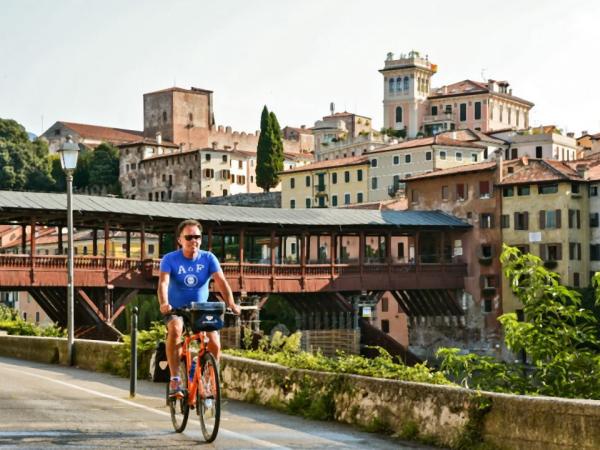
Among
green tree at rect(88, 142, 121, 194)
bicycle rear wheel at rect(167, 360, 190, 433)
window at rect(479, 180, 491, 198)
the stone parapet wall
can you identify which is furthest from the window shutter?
green tree at rect(88, 142, 121, 194)

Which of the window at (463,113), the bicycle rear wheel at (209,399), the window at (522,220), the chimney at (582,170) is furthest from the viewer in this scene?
the window at (463,113)

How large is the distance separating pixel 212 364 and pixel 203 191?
11556cm

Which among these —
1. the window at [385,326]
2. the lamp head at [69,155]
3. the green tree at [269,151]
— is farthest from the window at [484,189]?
the lamp head at [69,155]

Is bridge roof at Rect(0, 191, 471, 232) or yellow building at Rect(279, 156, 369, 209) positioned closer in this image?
bridge roof at Rect(0, 191, 471, 232)

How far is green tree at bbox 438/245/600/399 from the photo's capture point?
35.8ft

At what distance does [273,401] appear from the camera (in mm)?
11484

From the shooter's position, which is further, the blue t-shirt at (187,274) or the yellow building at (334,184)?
the yellow building at (334,184)

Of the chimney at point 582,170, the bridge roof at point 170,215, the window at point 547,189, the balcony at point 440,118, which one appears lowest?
the bridge roof at point 170,215

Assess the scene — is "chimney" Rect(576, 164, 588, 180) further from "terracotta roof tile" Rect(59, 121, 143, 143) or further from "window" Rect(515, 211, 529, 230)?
"terracotta roof tile" Rect(59, 121, 143, 143)

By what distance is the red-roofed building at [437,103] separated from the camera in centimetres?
12862

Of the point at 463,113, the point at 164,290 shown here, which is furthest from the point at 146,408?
the point at 463,113

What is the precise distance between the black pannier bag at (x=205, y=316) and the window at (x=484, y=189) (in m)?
60.5

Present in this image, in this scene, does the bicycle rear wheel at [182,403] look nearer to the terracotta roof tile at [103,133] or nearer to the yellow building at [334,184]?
the yellow building at [334,184]

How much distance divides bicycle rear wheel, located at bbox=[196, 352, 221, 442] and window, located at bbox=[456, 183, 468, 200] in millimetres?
60956
